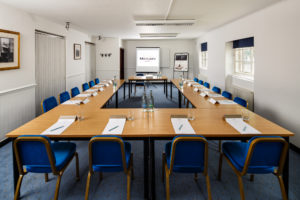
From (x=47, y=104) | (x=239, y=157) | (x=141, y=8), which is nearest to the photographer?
(x=239, y=157)

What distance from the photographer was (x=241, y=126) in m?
2.42

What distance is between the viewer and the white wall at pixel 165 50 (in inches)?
486

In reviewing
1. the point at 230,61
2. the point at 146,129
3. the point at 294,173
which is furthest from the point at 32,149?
the point at 230,61

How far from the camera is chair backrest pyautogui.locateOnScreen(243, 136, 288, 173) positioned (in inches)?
72.7

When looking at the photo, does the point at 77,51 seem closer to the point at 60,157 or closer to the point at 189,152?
Answer: the point at 60,157

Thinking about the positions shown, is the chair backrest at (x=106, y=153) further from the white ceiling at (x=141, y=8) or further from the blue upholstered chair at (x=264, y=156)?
Result: the white ceiling at (x=141, y=8)

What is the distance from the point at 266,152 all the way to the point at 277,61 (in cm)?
291

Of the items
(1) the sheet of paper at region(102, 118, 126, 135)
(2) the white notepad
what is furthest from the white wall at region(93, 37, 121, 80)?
(1) the sheet of paper at region(102, 118, 126, 135)

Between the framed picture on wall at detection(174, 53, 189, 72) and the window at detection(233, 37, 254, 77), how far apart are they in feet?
17.0

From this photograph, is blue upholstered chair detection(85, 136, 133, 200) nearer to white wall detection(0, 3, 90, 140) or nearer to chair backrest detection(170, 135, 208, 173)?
chair backrest detection(170, 135, 208, 173)

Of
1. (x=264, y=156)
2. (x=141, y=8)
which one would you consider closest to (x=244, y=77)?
(x=141, y=8)

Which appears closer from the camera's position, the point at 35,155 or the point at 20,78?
the point at 35,155

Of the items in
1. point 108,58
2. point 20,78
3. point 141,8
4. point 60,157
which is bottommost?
point 60,157

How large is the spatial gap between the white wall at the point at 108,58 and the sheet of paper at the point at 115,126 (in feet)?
28.9
